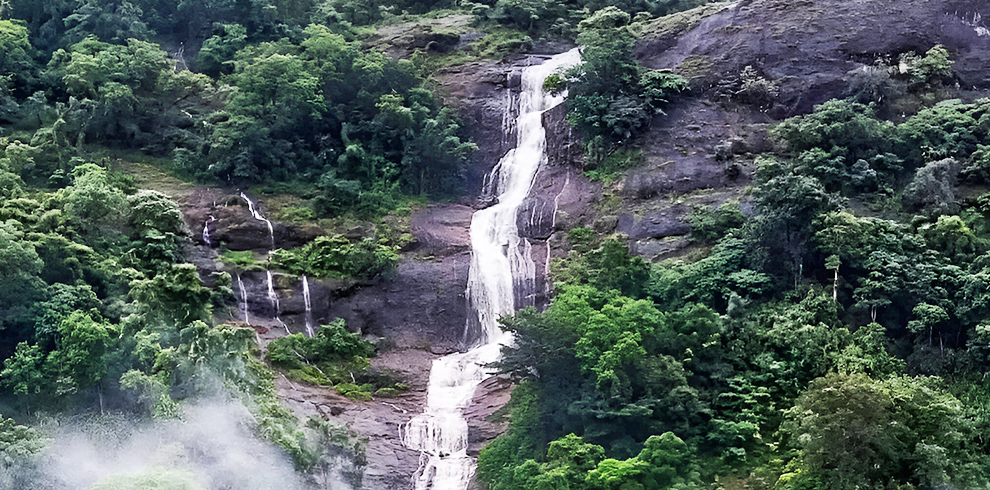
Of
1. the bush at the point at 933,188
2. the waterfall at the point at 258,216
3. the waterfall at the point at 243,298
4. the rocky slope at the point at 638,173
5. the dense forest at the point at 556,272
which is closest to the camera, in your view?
the dense forest at the point at 556,272

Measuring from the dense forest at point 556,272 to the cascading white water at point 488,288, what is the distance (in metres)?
0.95

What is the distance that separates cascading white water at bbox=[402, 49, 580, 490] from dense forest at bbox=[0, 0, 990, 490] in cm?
95

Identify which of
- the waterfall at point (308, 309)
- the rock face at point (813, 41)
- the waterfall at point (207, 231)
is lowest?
the waterfall at point (308, 309)

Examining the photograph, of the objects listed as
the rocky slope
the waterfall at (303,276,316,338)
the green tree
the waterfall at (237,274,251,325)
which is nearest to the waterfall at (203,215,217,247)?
the rocky slope

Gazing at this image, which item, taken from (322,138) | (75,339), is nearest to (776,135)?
(322,138)

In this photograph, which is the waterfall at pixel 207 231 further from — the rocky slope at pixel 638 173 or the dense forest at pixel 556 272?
the dense forest at pixel 556 272

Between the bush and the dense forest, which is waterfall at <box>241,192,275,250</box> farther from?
the bush

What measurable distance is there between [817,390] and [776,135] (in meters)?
10.8

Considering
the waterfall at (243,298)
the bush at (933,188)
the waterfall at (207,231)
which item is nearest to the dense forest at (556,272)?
the bush at (933,188)

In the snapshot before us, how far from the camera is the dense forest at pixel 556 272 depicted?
60.9ft

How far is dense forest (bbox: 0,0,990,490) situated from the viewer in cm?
1856

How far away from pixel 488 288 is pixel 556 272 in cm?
180

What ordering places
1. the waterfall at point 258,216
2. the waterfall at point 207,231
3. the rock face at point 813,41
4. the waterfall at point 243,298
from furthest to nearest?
the rock face at point 813,41, the waterfall at point 258,216, the waterfall at point 207,231, the waterfall at point 243,298

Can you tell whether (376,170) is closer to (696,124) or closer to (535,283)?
(535,283)
